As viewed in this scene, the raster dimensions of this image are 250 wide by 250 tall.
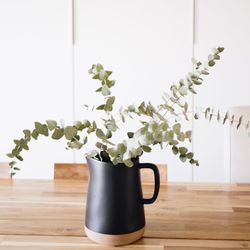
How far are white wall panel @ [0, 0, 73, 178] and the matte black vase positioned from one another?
184 centimetres

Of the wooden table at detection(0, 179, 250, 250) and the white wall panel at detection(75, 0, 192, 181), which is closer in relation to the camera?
the wooden table at detection(0, 179, 250, 250)

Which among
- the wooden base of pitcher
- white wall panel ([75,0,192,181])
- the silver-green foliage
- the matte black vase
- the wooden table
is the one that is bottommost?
the wooden table

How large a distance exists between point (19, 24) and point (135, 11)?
839 mm

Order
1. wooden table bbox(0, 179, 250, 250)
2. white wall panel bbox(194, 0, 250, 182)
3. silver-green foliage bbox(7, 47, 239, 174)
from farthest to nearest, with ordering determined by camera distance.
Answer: white wall panel bbox(194, 0, 250, 182) < wooden table bbox(0, 179, 250, 250) < silver-green foliage bbox(7, 47, 239, 174)

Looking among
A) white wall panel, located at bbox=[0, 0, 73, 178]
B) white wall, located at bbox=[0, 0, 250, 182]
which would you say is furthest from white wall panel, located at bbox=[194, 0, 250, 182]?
white wall panel, located at bbox=[0, 0, 73, 178]

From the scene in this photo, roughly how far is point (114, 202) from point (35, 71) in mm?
1993

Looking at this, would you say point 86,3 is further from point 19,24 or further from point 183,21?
point 183,21

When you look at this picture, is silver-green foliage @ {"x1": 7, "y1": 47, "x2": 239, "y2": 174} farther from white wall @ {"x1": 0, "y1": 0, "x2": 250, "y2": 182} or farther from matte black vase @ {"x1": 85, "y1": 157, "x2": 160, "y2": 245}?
white wall @ {"x1": 0, "y1": 0, "x2": 250, "y2": 182}

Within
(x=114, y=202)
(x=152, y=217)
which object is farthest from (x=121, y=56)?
(x=114, y=202)

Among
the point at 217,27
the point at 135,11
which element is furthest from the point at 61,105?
the point at 217,27

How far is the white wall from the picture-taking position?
2.47 m

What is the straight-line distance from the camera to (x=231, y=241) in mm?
829

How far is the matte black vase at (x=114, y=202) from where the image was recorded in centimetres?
78

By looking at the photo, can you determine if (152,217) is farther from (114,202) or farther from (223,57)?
(223,57)
